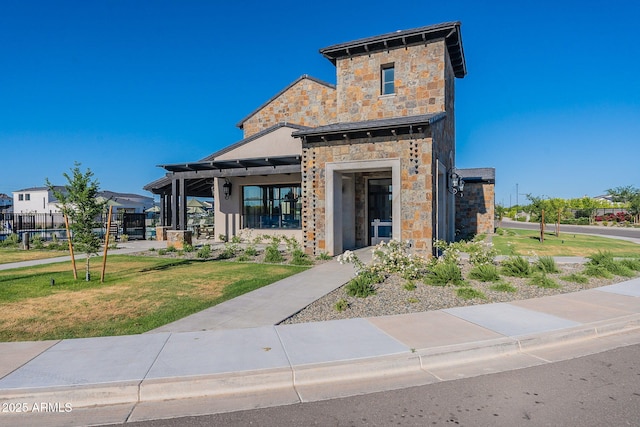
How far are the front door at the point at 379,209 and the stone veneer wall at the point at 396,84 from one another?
3137mm

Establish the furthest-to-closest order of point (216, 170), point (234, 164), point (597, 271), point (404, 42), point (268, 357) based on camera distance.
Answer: point (216, 170)
point (234, 164)
point (404, 42)
point (597, 271)
point (268, 357)

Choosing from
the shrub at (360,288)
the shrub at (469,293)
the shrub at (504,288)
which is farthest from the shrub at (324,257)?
the shrub at (504,288)

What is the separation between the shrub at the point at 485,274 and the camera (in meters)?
8.80

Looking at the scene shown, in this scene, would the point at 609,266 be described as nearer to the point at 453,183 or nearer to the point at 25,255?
the point at 453,183

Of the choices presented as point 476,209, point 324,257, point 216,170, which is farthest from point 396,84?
point 476,209

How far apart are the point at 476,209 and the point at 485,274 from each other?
15230mm

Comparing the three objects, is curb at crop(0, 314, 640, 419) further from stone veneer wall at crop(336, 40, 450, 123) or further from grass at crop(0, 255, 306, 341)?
stone veneer wall at crop(336, 40, 450, 123)

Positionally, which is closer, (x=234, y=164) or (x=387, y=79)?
(x=387, y=79)

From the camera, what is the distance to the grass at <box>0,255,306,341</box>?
571 cm

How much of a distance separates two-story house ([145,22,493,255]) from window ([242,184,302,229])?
0.18 ft

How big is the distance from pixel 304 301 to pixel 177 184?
13849mm

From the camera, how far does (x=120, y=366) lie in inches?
161

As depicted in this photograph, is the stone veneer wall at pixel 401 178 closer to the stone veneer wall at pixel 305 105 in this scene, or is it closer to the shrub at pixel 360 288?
the shrub at pixel 360 288

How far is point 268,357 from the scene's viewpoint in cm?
433
